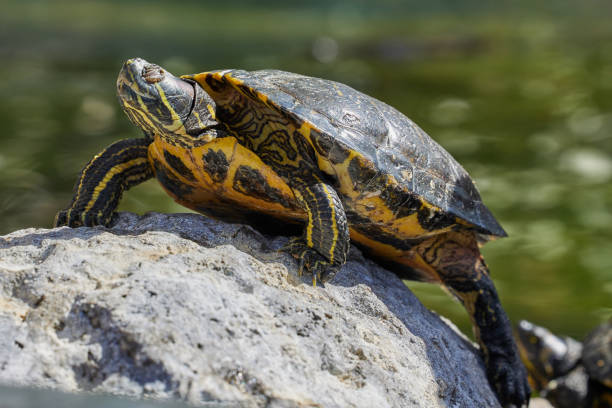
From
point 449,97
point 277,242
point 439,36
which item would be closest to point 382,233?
point 277,242

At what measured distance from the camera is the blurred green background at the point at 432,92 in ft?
16.4

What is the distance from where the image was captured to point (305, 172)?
7.74 feet

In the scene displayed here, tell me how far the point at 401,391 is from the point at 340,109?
3.35 feet

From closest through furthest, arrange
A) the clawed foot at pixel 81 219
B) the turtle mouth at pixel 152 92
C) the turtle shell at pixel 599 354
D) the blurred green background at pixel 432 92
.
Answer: the turtle mouth at pixel 152 92 → the clawed foot at pixel 81 219 → the turtle shell at pixel 599 354 → the blurred green background at pixel 432 92

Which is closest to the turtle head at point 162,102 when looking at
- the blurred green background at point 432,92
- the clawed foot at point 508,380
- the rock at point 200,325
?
the rock at point 200,325

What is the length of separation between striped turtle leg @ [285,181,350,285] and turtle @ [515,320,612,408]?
228cm

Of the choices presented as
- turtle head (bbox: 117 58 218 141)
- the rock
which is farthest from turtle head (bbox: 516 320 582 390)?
turtle head (bbox: 117 58 218 141)

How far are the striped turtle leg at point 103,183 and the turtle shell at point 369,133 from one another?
16.4 inches

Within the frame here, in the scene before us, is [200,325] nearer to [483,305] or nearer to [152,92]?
[152,92]

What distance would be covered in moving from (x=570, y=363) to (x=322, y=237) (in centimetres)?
245

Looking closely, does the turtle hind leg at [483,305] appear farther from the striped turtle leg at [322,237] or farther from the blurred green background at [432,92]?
the blurred green background at [432,92]

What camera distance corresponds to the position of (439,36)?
46.5 ft

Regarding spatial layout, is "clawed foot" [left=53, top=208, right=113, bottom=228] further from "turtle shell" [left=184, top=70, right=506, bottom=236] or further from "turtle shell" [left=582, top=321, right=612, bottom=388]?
"turtle shell" [left=582, top=321, right=612, bottom=388]

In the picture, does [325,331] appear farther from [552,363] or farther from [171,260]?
[552,363]
